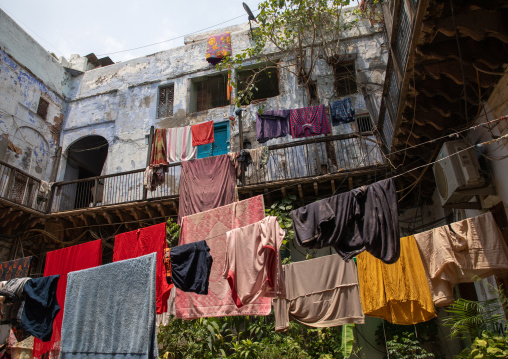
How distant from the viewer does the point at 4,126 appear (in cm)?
1276

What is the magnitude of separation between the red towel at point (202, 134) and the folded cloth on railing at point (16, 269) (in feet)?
18.0

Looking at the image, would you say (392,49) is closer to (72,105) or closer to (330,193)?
(330,193)

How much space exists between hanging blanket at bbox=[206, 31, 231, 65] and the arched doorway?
519cm

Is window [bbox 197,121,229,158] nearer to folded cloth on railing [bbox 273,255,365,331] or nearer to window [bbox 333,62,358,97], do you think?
window [bbox 333,62,358,97]

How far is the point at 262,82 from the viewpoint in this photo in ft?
47.7

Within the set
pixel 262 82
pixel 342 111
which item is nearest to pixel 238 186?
pixel 342 111

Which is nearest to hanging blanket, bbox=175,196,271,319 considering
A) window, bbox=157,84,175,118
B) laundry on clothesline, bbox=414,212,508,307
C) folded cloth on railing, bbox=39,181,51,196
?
laundry on clothesline, bbox=414,212,508,307

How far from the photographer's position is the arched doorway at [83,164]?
46.0 feet

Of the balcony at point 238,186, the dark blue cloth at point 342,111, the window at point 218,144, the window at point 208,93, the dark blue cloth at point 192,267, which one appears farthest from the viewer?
the window at point 208,93

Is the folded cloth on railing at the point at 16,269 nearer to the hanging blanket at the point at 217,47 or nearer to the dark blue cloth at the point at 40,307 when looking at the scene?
the dark blue cloth at the point at 40,307

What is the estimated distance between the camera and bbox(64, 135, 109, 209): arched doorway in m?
14.0

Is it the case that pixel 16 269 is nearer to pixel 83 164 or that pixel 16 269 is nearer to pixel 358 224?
pixel 83 164

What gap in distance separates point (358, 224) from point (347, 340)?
3.74 m

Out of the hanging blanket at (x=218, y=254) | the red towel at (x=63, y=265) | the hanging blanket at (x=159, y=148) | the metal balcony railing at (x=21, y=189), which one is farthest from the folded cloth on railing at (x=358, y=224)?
the metal balcony railing at (x=21, y=189)
